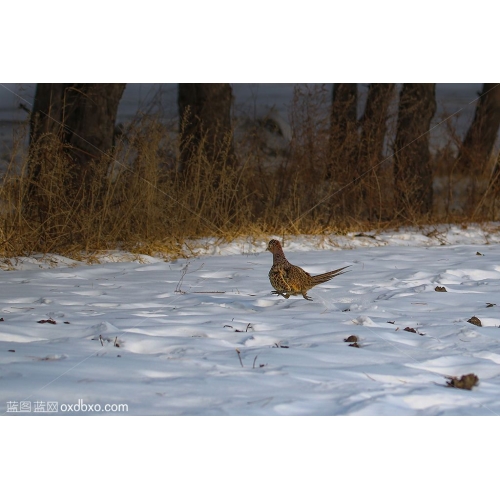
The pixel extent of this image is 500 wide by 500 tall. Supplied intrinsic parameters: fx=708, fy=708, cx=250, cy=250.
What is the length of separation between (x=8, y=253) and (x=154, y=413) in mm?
3496

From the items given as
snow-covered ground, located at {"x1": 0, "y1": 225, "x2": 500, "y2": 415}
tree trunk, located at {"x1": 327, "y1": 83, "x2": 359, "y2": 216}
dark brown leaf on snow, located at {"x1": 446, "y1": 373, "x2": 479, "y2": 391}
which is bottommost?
snow-covered ground, located at {"x1": 0, "y1": 225, "x2": 500, "y2": 415}

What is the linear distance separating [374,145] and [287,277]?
433cm

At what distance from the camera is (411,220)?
7.62 m

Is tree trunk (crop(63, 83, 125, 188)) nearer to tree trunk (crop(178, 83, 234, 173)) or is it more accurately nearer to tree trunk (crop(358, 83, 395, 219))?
tree trunk (crop(178, 83, 234, 173))

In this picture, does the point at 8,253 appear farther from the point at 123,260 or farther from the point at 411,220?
the point at 411,220

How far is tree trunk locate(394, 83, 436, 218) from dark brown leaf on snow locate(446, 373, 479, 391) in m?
5.18

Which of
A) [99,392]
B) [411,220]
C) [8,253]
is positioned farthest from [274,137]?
[99,392]

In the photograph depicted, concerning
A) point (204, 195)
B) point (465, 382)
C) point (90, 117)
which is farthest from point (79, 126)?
point (465, 382)

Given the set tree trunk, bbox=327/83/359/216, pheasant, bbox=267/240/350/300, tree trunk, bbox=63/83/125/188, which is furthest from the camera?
tree trunk, bbox=327/83/359/216

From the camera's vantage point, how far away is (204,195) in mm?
6609

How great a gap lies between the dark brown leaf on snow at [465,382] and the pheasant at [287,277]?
1.27 metres

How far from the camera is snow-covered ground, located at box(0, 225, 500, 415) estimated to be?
8.32 ft

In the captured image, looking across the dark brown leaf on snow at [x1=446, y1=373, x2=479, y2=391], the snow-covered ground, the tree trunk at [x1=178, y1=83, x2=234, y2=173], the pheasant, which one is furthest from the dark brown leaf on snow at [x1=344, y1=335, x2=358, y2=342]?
the tree trunk at [x1=178, y1=83, x2=234, y2=173]

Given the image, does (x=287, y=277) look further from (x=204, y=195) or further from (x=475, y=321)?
(x=204, y=195)
